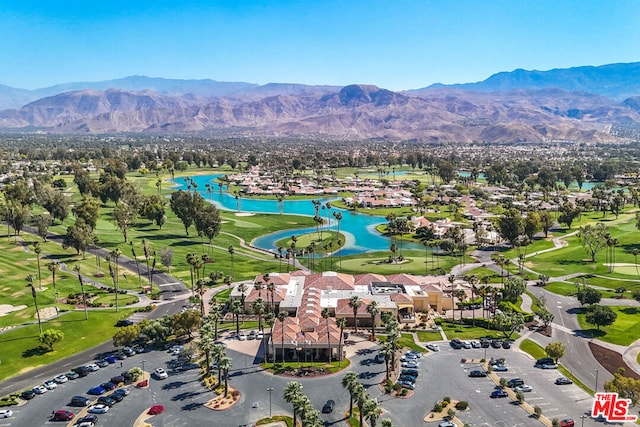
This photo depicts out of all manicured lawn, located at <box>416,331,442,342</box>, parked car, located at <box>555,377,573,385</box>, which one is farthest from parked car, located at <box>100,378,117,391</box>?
parked car, located at <box>555,377,573,385</box>

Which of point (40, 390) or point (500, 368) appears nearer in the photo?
point (40, 390)

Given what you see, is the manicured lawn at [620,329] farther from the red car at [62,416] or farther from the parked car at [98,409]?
the red car at [62,416]

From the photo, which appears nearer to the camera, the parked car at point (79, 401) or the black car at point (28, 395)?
the parked car at point (79, 401)

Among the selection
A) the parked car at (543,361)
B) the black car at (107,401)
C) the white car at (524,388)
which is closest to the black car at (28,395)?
the black car at (107,401)

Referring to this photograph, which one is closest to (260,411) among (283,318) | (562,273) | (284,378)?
(284,378)

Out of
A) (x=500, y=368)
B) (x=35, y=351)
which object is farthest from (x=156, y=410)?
(x=500, y=368)

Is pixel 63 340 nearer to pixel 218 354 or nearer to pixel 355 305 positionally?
pixel 218 354

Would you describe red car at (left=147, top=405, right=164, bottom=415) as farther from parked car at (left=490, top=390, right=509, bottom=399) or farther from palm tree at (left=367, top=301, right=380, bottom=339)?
parked car at (left=490, top=390, right=509, bottom=399)
